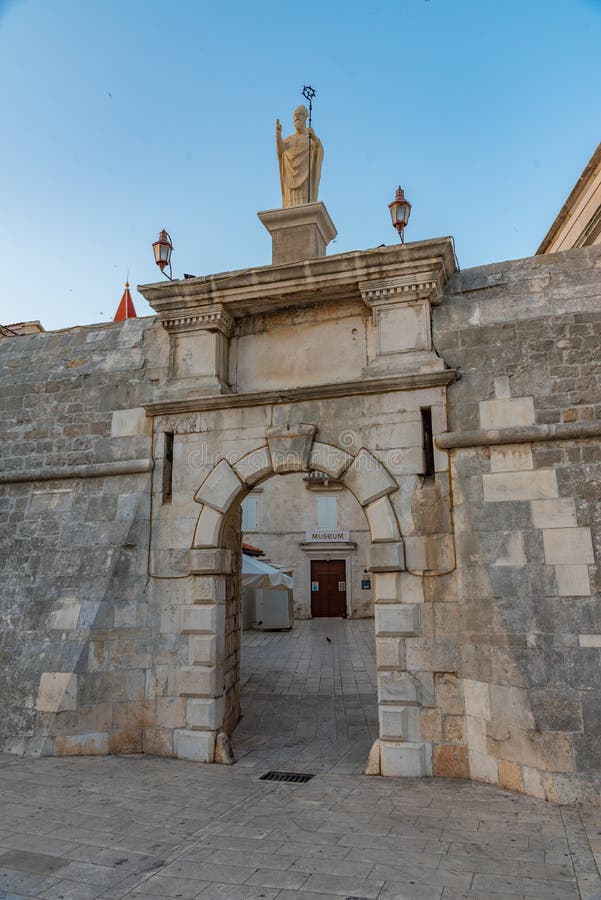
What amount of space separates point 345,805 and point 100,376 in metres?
5.04

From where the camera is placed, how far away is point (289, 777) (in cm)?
551

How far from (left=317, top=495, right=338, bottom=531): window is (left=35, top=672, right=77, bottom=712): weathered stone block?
16.6 meters

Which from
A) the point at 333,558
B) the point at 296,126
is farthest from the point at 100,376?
the point at 333,558

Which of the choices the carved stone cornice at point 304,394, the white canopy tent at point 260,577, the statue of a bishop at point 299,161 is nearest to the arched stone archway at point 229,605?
the carved stone cornice at point 304,394

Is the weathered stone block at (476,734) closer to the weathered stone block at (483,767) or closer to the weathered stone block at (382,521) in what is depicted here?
the weathered stone block at (483,767)

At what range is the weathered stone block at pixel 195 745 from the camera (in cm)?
593

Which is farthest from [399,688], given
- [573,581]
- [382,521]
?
[573,581]

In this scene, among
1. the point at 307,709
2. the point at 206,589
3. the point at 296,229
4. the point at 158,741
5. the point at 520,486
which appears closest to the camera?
the point at 520,486

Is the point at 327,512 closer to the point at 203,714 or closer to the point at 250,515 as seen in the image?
the point at 250,515

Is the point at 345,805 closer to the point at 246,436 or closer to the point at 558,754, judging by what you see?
the point at 558,754

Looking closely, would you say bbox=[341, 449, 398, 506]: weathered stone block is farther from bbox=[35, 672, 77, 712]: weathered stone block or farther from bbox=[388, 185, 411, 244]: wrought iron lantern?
bbox=[35, 672, 77, 712]: weathered stone block

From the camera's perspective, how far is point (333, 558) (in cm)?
2264

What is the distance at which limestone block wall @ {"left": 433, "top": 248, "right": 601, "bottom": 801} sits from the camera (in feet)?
16.1

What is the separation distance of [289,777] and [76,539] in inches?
128
